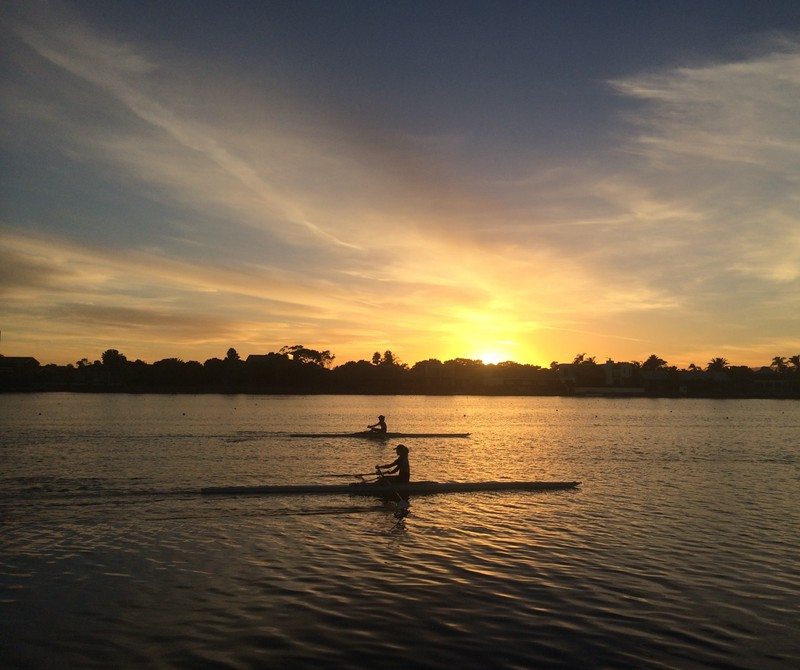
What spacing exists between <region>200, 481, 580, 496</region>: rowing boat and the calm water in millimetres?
1017

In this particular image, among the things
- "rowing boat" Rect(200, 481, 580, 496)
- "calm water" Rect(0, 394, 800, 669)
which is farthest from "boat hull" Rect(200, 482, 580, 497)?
"calm water" Rect(0, 394, 800, 669)

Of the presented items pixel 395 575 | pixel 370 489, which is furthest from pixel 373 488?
pixel 395 575

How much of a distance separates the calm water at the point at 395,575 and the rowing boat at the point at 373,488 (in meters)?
1.02

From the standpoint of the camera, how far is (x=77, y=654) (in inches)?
434

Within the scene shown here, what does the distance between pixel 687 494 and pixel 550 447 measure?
2685 centimetres

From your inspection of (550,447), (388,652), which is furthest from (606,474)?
(388,652)

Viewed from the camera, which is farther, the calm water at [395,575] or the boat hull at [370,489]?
the boat hull at [370,489]

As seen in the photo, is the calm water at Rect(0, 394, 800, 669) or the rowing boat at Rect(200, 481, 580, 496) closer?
the calm water at Rect(0, 394, 800, 669)

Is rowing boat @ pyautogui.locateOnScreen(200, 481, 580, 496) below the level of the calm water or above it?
above

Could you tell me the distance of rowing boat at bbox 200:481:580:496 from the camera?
Answer: 27031 mm

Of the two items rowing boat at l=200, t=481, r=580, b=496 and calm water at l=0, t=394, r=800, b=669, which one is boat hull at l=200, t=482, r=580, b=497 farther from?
calm water at l=0, t=394, r=800, b=669

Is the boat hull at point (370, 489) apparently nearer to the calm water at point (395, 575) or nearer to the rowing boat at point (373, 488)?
the rowing boat at point (373, 488)

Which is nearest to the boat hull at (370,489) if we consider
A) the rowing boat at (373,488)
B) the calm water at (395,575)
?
the rowing boat at (373,488)

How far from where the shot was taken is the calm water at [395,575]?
1130 centimetres
